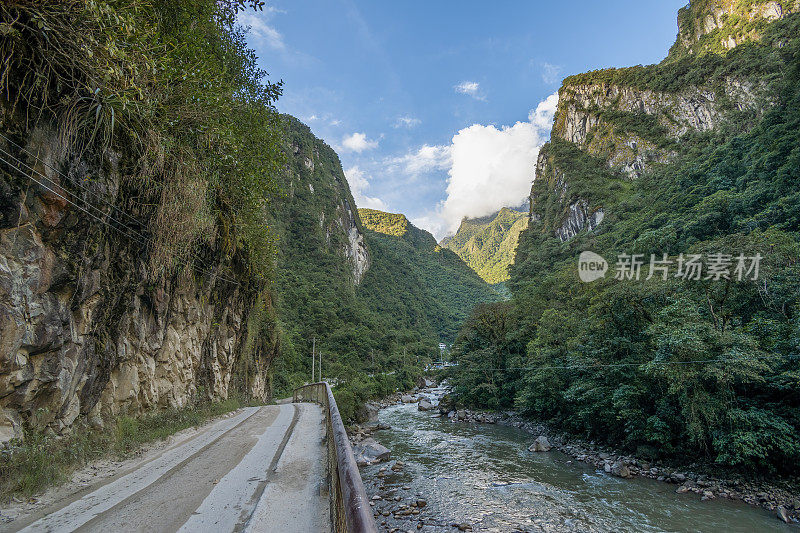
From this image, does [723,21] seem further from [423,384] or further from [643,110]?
[423,384]

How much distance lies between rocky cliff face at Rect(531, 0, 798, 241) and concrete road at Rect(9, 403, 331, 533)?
66458mm

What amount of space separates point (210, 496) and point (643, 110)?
10082 cm

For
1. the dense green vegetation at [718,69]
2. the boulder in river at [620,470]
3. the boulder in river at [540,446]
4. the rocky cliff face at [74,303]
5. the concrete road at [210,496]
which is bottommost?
the boulder in river at [540,446]

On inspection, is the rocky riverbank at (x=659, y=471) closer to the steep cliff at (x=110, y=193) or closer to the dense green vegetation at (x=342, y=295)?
the dense green vegetation at (x=342, y=295)

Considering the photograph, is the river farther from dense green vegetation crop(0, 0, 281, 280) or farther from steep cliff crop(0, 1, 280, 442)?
dense green vegetation crop(0, 0, 281, 280)

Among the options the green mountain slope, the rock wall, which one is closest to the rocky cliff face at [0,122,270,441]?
the green mountain slope

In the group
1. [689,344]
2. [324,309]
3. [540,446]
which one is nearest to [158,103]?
[689,344]

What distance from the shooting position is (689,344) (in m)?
10.8

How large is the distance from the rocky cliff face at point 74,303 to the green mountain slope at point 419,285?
192 ft

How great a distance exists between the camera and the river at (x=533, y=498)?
28.4 ft

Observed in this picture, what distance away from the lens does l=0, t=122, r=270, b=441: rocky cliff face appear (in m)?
3.71

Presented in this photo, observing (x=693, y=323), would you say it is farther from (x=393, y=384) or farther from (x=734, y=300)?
(x=393, y=384)

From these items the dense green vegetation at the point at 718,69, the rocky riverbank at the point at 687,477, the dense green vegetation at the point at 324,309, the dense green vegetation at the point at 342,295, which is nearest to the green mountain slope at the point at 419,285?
the dense green vegetation at the point at 342,295

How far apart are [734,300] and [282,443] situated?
1613cm
